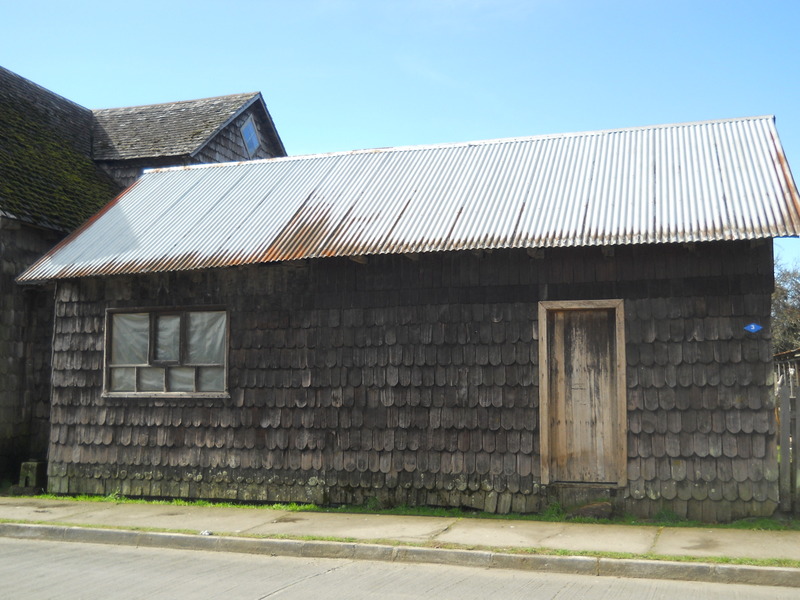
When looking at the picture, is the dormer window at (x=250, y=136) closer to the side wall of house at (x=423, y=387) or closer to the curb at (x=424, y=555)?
the side wall of house at (x=423, y=387)

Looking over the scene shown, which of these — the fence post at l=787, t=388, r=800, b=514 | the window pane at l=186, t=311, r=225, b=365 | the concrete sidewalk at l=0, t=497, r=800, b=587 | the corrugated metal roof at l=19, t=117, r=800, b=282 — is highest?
the corrugated metal roof at l=19, t=117, r=800, b=282

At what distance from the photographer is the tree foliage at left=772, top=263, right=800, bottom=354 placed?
3612cm

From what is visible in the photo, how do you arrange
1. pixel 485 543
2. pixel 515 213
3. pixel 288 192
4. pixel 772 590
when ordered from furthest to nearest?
1. pixel 288 192
2. pixel 515 213
3. pixel 485 543
4. pixel 772 590

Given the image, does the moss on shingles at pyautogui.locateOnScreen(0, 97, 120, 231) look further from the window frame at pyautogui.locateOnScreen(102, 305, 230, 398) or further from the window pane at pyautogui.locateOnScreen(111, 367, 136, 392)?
the window pane at pyautogui.locateOnScreen(111, 367, 136, 392)

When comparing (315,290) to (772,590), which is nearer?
(772,590)

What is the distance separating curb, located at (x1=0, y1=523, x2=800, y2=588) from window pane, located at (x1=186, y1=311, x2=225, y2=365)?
3023 mm

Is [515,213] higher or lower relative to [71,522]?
higher

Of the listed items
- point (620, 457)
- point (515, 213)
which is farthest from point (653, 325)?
point (515, 213)

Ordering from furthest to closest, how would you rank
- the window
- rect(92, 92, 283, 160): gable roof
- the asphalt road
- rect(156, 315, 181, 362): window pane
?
rect(92, 92, 283, 160): gable roof < rect(156, 315, 181, 362): window pane < the window < the asphalt road

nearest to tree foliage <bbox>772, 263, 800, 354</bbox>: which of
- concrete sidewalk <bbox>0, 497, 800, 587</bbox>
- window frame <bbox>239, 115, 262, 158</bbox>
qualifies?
window frame <bbox>239, 115, 262, 158</bbox>

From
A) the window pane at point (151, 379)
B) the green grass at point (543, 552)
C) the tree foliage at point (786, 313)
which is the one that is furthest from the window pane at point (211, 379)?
the tree foliage at point (786, 313)

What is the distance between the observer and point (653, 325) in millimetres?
9750

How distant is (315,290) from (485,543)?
4404 millimetres

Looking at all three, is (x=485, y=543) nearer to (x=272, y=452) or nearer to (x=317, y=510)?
(x=317, y=510)
